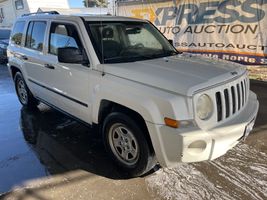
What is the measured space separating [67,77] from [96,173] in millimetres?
1425

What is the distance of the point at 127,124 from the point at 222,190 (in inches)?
50.5

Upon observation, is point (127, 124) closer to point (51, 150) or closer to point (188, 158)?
point (188, 158)

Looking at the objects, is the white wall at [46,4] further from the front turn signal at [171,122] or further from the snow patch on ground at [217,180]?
the front turn signal at [171,122]

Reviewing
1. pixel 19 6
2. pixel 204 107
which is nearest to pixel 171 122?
pixel 204 107

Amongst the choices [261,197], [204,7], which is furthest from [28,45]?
[204,7]

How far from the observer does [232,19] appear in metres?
8.16

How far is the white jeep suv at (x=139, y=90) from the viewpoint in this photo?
2760 mm

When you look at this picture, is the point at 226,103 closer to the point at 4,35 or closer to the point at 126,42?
the point at 126,42

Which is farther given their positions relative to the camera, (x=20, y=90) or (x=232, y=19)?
(x=232, y=19)

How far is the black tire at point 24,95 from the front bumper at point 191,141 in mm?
3635

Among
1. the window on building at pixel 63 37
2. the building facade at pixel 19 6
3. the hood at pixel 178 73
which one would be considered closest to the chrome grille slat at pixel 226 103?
the hood at pixel 178 73

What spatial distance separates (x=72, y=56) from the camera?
3523 millimetres

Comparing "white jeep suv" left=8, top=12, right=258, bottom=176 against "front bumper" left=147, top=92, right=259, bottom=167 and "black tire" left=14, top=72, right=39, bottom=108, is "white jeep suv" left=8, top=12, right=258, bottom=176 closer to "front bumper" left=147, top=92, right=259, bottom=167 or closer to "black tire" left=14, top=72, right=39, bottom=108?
"front bumper" left=147, top=92, right=259, bottom=167

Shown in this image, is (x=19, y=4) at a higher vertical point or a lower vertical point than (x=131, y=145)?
higher
